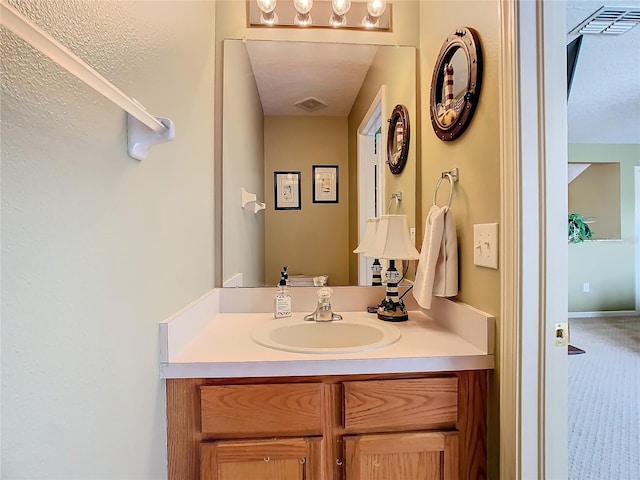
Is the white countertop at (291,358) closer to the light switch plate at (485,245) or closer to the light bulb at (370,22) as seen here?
the light switch plate at (485,245)

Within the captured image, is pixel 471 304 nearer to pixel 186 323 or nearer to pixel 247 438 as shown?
pixel 247 438

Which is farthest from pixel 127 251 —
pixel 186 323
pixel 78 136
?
pixel 186 323

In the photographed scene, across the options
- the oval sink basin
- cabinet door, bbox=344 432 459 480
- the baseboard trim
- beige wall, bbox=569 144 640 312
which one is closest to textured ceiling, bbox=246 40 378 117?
the oval sink basin

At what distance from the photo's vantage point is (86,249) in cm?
56

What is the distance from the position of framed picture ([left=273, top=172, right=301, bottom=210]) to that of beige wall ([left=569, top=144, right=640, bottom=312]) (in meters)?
4.66

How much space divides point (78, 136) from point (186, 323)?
24.7 inches

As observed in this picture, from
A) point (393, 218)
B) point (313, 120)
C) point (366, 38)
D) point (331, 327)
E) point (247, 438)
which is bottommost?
point (247, 438)

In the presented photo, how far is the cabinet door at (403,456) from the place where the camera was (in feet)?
3.03

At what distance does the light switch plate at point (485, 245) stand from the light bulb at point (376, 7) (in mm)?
1115

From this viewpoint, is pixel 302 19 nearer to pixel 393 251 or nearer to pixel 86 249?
pixel 393 251

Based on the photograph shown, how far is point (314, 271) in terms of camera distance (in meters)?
1.56

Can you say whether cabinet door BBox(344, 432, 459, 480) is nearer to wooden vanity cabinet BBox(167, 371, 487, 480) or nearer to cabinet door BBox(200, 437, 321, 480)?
wooden vanity cabinet BBox(167, 371, 487, 480)

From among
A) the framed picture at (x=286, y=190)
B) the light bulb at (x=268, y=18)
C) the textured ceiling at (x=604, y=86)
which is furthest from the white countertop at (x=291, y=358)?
the textured ceiling at (x=604, y=86)

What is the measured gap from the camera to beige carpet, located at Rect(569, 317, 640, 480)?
170cm
